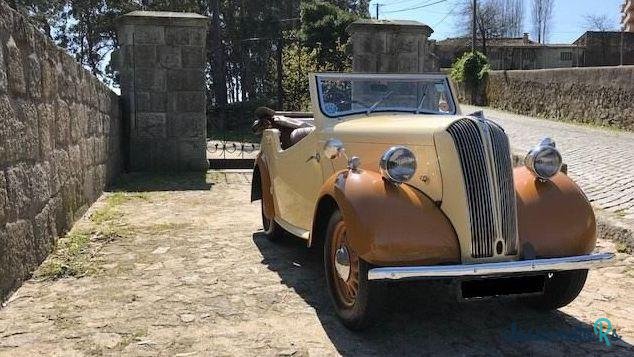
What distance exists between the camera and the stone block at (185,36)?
31.8ft

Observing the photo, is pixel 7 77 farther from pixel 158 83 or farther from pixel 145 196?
pixel 158 83

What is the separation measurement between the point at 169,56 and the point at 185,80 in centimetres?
46

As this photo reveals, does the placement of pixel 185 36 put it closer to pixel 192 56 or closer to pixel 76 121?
pixel 192 56

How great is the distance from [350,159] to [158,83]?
6894mm

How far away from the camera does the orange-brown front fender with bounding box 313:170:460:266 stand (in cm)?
310

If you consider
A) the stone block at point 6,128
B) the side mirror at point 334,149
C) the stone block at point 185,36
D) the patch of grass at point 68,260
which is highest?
the stone block at point 185,36

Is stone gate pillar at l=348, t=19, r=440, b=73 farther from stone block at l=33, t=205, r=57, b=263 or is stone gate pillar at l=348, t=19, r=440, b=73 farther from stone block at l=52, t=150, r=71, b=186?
stone block at l=33, t=205, r=57, b=263

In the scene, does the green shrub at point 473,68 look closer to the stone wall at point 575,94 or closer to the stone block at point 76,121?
the stone wall at point 575,94

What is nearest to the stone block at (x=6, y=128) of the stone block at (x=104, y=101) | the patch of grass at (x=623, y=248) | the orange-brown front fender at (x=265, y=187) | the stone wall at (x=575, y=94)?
the orange-brown front fender at (x=265, y=187)

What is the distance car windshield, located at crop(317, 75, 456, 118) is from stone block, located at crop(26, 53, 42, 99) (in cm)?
215

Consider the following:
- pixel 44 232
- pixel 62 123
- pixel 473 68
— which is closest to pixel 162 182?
pixel 62 123

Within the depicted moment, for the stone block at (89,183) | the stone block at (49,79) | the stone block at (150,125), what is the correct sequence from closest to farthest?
1. the stone block at (49,79)
2. the stone block at (89,183)
3. the stone block at (150,125)

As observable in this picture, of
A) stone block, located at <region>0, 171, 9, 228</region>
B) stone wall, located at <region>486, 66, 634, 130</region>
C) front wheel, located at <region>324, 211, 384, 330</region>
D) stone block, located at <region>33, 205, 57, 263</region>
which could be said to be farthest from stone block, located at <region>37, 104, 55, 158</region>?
stone wall, located at <region>486, 66, 634, 130</region>

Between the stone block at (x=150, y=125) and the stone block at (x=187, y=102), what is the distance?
26 cm
